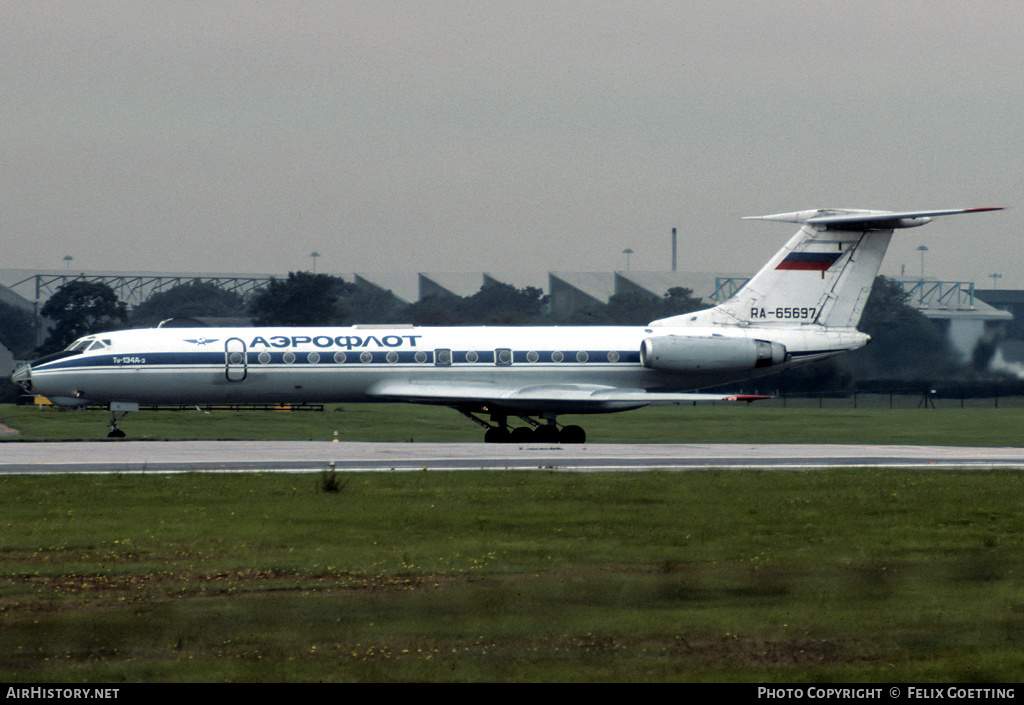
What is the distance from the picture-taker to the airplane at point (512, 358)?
3192 centimetres

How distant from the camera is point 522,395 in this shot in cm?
3195

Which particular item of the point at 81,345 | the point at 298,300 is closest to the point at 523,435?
the point at 81,345

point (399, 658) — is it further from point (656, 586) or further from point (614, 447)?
point (614, 447)

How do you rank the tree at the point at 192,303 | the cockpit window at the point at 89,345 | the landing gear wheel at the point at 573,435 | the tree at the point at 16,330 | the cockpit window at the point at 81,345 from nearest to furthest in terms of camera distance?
the cockpit window at the point at 89,345, the cockpit window at the point at 81,345, the landing gear wheel at the point at 573,435, the tree at the point at 16,330, the tree at the point at 192,303

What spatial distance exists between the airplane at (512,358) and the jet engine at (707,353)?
36 mm

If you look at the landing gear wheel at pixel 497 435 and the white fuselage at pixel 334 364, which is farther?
the landing gear wheel at pixel 497 435

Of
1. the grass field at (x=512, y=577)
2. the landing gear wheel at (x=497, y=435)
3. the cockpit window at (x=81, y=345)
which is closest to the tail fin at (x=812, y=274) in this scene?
the landing gear wheel at (x=497, y=435)

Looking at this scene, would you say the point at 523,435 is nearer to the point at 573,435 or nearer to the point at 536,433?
the point at 536,433

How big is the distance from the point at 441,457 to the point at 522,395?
769 centimetres

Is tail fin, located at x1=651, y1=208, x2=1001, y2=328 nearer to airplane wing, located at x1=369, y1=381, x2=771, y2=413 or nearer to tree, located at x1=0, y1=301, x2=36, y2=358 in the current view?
airplane wing, located at x1=369, y1=381, x2=771, y2=413

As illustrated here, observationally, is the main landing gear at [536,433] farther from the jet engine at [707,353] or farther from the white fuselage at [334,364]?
the jet engine at [707,353]

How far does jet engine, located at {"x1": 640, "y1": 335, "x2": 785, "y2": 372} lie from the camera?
106 feet

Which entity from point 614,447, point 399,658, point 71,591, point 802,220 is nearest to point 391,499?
point 71,591

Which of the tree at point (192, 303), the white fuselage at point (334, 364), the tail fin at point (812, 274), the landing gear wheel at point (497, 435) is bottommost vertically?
the landing gear wheel at point (497, 435)
